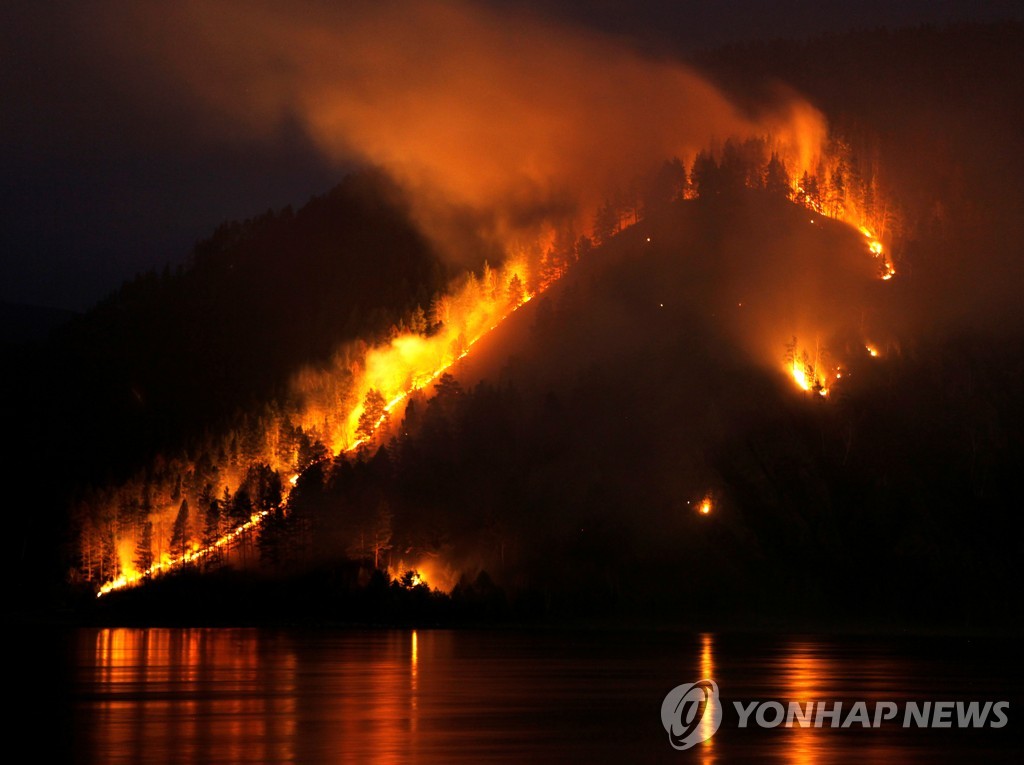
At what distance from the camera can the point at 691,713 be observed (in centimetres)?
5844

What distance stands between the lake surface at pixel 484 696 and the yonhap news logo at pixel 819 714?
0.75 m

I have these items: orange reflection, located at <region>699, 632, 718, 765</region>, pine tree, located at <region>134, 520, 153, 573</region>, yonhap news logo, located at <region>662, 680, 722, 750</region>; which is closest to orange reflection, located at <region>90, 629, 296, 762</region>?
orange reflection, located at <region>699, 632, 718, 765</region>

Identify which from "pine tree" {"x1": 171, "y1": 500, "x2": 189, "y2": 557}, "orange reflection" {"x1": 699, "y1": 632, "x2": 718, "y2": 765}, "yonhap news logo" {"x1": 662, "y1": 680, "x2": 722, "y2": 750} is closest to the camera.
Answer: "orange reflection" {"x1": 699, "y1": 632, "x2": 718, "y2": 765}

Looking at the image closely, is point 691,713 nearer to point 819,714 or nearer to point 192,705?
point 819,714

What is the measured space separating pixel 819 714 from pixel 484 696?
16056 mm

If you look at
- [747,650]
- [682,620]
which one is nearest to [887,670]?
[747,650]

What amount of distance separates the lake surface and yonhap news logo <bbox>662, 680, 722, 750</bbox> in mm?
558

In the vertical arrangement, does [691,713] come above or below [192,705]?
below

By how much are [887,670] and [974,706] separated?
918 inches

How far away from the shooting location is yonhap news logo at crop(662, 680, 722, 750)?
168 ft

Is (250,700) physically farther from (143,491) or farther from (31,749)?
(143,491)

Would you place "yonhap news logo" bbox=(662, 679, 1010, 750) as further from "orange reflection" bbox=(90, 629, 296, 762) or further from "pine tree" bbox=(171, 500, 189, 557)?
"pine tree" bbox=(171, 500, 189, 557)

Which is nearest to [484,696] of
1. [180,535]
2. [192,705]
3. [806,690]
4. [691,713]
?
[691,713]

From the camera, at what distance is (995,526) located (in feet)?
559
